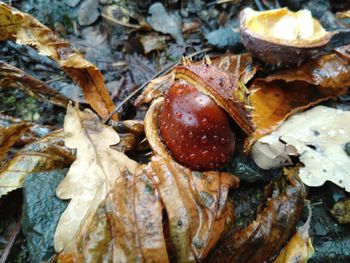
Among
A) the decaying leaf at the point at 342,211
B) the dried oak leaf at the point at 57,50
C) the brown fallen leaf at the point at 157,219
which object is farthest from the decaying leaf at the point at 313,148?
the dried oak leaf at the point at 57,50

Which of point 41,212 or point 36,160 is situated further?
point 36,160

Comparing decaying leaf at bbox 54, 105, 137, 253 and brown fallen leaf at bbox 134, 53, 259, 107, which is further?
brown fallen leaf at bbox 134, 53, 259, 107

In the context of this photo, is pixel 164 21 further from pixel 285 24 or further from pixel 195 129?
pixel 195 129

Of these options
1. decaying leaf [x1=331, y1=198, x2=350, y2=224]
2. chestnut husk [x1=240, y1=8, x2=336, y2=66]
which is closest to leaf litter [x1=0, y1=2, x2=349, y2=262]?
decaying leaf [x1=331, y1=198, x2=350, y2=224]

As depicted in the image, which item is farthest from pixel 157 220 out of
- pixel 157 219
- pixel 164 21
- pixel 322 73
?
pixel 164 21

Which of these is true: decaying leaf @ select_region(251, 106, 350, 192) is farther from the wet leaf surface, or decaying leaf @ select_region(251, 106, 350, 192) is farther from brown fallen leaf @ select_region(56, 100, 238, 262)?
the wet leaf surface

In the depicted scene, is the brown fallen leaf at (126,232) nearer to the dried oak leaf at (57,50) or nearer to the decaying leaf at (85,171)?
the decaying leaf at (85,171)
